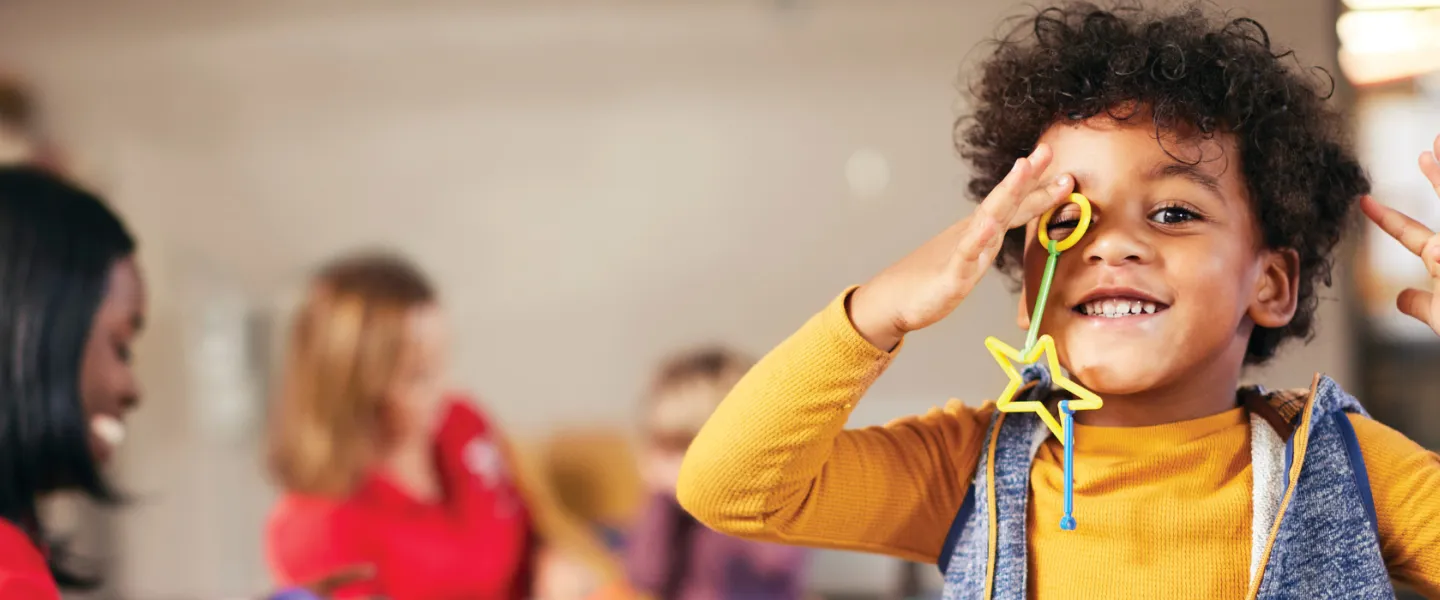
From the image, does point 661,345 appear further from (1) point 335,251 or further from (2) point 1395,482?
(2) point 1395,482

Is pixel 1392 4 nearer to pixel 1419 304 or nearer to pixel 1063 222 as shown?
pixel 1419 304

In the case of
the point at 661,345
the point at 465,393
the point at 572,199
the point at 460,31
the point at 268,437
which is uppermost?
the point at 460,31

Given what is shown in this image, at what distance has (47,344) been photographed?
1105mm

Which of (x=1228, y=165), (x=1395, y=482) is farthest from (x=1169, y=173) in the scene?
(x=1395, y=482)

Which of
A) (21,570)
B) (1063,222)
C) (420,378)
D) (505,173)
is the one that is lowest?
(420,378)

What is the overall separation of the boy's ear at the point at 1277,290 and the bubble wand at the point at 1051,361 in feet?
0.49

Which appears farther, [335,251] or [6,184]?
[335,251]

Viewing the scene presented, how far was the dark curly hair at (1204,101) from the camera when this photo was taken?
0.77 m

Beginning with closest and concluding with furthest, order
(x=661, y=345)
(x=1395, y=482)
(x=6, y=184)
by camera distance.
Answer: (x=1395, y=482), (x=6, y=184), (x=661, y=345)

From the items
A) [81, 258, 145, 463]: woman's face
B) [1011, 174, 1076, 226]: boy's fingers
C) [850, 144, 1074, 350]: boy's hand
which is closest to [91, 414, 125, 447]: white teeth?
[81, 258, 145, 463]: woman's face

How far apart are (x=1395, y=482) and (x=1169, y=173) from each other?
0.76ft

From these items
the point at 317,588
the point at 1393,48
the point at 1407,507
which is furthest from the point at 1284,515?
the point at 1393,48

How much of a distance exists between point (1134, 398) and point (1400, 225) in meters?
0.20

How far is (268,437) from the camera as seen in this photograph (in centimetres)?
244
